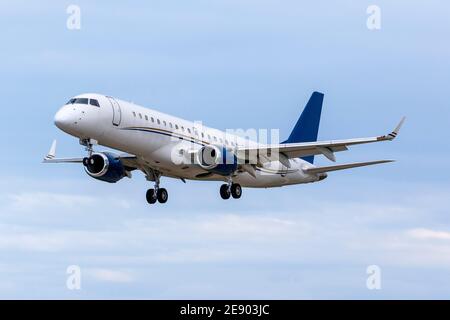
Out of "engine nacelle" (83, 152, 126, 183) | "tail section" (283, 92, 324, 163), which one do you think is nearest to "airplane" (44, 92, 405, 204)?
"engine nacelle" (83, 152, 126, 183)

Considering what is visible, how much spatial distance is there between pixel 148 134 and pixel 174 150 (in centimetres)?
236

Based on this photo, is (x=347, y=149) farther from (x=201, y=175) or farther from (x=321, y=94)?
(x=321, y=94)

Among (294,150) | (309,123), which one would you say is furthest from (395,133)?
(309,123)

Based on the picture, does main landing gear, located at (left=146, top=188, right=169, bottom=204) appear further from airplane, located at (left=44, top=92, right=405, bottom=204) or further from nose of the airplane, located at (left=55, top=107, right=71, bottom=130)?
nose of the airplane, located at (left=55, top=107, right=71, bottom=130)

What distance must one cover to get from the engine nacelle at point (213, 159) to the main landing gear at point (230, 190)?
2186 millimetres

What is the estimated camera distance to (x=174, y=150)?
258 ft

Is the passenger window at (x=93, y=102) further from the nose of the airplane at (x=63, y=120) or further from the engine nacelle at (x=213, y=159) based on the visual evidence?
the engine nacelle at (x=213, y=159)

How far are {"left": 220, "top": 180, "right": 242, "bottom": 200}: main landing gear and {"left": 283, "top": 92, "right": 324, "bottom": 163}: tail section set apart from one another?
416 inches

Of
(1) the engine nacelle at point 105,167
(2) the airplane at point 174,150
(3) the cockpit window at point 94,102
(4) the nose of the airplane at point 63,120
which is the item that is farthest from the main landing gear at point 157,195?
(4) the nose of the airplane at point 63,120

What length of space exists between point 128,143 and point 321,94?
24.3 meters

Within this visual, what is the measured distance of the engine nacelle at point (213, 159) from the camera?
79.5 metres

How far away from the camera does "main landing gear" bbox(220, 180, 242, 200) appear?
8238cm

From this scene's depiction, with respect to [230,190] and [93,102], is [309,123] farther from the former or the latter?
[93,102]

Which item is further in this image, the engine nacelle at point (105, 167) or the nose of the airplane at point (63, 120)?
the engine nacelle at point (105, 167)
